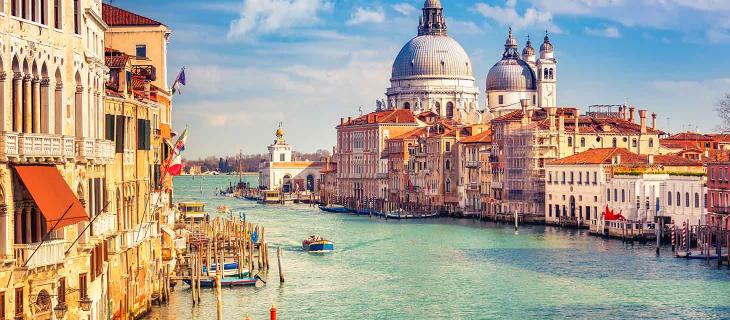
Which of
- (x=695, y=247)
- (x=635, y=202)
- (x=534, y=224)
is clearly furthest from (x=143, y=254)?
(x=534, y=224)

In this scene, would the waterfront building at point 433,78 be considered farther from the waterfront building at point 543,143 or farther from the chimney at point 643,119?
the chimney at point 643,119

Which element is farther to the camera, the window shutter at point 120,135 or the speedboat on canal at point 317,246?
the speedboat on canal at point 317,246

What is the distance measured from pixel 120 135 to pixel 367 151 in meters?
61.9

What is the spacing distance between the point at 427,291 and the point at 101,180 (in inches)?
544

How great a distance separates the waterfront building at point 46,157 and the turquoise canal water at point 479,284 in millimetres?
8561

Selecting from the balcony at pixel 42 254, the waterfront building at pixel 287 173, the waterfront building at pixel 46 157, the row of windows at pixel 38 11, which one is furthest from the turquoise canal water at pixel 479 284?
the waterfront building at pixel 287 173

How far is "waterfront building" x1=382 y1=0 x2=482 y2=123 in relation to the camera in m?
88.6

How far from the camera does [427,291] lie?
27.3m

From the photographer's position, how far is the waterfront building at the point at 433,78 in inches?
3489

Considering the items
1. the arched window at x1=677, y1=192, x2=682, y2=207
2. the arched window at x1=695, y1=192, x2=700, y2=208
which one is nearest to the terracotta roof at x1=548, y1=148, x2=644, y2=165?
the arched window at x1=677, y1=192, x2=682, y2=207

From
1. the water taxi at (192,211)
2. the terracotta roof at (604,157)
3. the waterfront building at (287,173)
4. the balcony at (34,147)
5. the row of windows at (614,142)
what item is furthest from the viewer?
the waterfront building at (287,173)

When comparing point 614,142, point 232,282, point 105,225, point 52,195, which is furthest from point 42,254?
point 614,142

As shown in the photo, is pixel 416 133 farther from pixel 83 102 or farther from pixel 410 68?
pixel 83 102

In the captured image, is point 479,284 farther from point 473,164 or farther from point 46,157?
point 473,164
